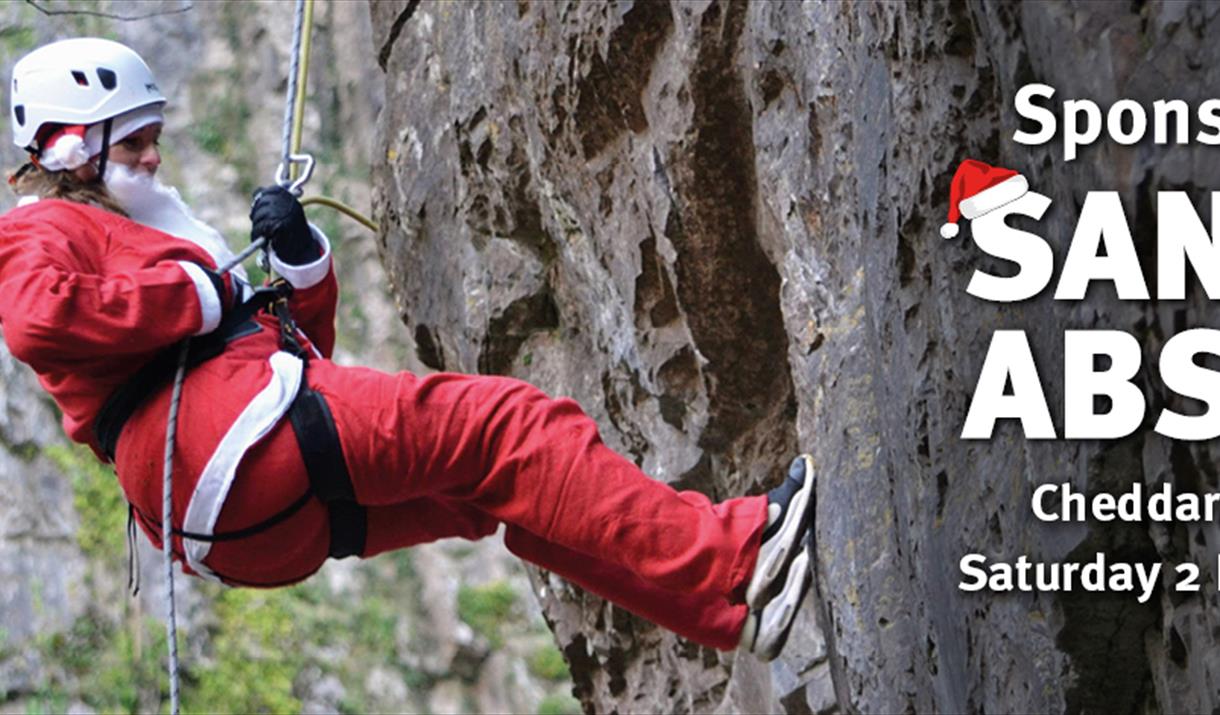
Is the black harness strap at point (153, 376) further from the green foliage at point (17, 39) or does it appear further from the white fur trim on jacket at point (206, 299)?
the green foliage at point (17, 39)

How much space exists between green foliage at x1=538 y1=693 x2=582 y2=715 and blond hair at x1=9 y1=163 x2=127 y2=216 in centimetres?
946

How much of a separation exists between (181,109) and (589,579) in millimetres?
12434

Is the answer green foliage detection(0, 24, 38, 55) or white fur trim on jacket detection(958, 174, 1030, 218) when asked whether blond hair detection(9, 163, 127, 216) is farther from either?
green foliage detection(0, 24, 38, 55)

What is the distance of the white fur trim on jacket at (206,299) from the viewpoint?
162 inches

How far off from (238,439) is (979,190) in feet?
6.38

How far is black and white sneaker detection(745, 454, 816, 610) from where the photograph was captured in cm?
395

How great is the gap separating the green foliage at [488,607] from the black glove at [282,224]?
9.62 metres

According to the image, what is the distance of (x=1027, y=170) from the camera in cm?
294

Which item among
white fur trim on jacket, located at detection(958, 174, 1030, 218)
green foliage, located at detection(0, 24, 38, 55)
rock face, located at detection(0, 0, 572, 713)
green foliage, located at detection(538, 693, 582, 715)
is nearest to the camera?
white fur trim on jacket, located at detection(958, 174, 1030, 218)

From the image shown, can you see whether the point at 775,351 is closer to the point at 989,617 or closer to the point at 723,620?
the point at 723,620

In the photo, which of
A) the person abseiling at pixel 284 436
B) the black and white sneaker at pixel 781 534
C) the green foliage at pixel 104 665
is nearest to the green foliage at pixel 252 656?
the green foliage at pixel 104 665

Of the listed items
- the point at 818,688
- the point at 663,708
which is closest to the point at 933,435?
the point at 818,688

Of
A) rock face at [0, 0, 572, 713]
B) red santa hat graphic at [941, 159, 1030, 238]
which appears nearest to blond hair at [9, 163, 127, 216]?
red santa hat graphic at [941, 159, 1030, 238]

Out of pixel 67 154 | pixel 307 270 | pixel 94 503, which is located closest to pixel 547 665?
pixel 94 503
